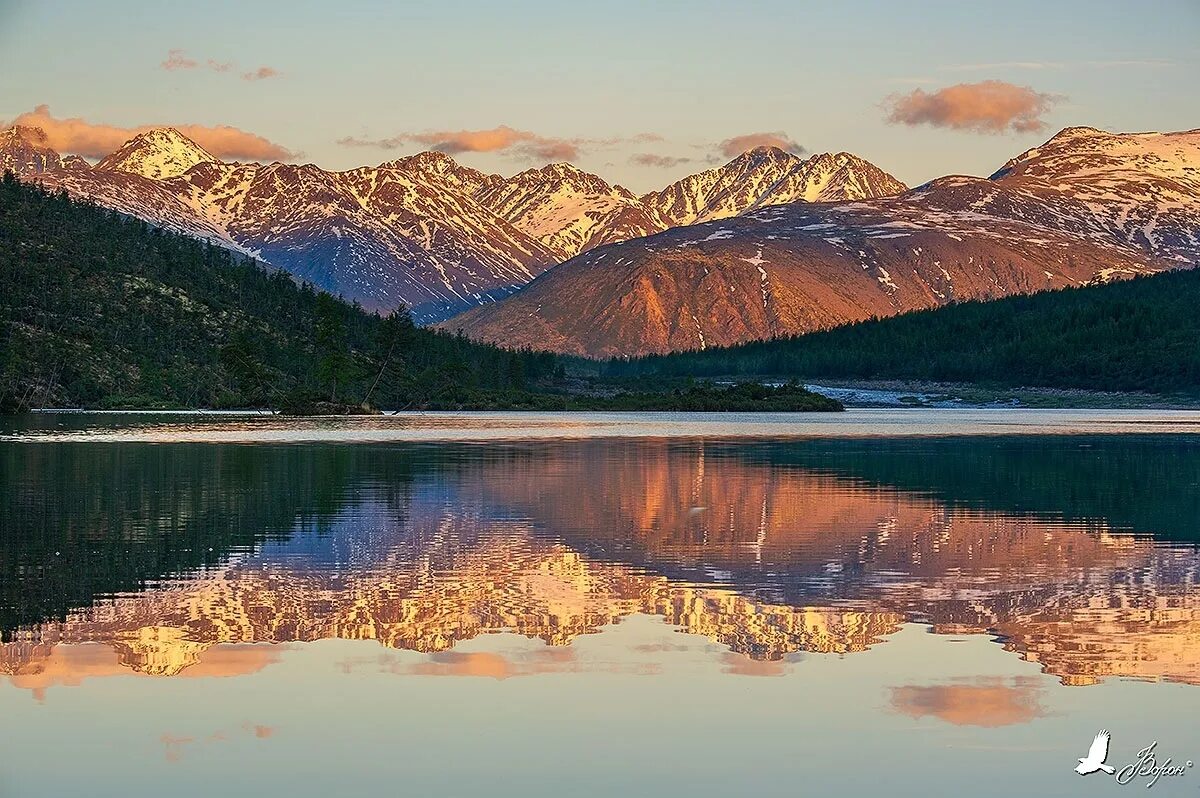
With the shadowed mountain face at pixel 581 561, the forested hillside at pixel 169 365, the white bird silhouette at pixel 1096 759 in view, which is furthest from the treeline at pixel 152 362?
the white bird silhouette at pixel 1096 759

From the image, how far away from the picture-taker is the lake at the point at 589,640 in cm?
1930

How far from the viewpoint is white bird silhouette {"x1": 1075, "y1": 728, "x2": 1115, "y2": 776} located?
18.8 metres

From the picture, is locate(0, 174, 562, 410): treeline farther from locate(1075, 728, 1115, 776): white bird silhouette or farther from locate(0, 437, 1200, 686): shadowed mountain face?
locate(1075, 728, 1115, 776): white bird silhouette

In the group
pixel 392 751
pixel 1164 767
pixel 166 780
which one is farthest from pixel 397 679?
pixel 1164 767

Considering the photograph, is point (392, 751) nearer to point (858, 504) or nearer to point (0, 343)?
point (858, 504)

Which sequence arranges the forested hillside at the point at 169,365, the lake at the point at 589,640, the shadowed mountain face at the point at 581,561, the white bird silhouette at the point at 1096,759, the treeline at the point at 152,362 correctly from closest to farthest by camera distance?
1. the white bird silhouette at the point at 1096,759
2. the lake at the point at 589,640
3. the shadowed mountain face at the point at 581,561
4. the forested hillside at the point at 169,365
5. the treeline at the point at 152,362

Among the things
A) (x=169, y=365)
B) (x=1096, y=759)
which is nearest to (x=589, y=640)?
(x=1096, y=759)

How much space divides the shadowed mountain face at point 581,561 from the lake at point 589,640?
0.14 meters

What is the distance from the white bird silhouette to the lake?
0.16 meters

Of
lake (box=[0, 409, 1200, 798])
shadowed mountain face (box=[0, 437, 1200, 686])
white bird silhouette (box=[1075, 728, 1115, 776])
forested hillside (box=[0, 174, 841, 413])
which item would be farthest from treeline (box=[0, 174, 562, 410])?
white bird silhouette (box=[1075, 728, 1115, 776])

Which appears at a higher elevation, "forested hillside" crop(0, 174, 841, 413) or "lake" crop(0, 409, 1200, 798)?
"forested hillside" crop(0, 174, 841, 413)

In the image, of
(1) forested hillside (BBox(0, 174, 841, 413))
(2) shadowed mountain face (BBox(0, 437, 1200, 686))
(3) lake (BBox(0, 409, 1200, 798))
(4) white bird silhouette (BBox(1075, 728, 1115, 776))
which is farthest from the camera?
(1) forested hillside (BBox(0, 174, 841, 413))

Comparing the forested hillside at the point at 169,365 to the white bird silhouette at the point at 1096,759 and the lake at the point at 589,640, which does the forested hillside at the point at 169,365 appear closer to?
the lake at the point at 589,640

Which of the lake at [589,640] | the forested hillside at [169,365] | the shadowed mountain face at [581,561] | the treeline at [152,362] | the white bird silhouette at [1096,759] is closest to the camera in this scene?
the white bird silhouette at [1096,759]
